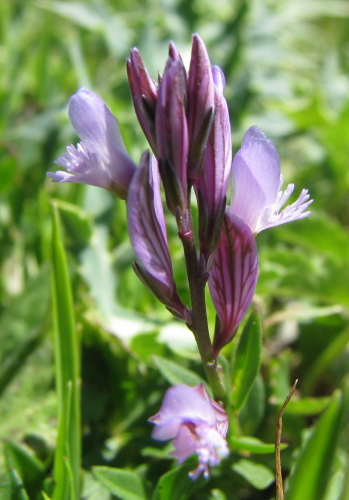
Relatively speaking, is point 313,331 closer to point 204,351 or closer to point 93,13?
point 204,351

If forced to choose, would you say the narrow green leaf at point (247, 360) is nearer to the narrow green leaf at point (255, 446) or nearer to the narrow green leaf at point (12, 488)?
the narrow green leaf at point (255, 446)

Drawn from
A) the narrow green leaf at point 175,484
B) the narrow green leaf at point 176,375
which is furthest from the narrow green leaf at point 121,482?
the narrow green leaf at point 176,375

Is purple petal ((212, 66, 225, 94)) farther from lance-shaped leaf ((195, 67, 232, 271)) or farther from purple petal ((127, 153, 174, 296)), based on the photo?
purple petal ((127, 153, 174, 296))

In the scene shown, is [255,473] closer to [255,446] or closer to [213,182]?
[255,446]


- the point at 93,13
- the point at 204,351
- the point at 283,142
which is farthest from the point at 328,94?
the point at 204,351

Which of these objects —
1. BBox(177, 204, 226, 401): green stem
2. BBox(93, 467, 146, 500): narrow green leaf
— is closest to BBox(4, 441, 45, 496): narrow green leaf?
BBox(93, 467, 146, 500): narrow green leaf

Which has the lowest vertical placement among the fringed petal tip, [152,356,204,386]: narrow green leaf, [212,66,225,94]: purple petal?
[152,356,204,386]: narrow green leaf
